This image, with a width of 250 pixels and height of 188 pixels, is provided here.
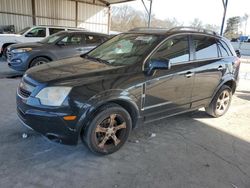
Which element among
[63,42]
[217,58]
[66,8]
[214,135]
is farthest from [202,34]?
[66,8]

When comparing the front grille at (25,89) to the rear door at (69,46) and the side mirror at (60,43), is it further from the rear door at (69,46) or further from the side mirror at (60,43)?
the side mirror at (60,43)

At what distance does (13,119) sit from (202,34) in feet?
12.2

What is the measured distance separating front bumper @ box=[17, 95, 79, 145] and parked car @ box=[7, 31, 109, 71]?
5.10 meters

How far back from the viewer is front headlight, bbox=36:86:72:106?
2.80 meters

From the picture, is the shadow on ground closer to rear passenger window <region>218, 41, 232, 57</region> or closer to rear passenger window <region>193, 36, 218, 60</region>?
rear passenger window <region>193, 36, 218, 60</region>

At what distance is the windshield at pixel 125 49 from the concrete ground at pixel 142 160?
4.22ft

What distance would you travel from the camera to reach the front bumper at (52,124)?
2.82 m

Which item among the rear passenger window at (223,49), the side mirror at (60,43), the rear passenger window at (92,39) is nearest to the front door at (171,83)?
the rear passenger window at (223,49)

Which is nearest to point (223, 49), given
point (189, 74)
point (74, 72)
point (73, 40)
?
point (189, 74)

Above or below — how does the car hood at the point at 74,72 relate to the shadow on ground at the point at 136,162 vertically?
above

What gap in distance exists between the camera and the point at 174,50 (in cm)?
374

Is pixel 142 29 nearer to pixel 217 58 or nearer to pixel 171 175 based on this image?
pixel 217 58

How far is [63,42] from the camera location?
26.7 ft

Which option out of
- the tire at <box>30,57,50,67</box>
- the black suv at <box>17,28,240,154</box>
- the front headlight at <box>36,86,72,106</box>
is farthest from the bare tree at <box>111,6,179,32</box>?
the front headlight at <box>36,86,72,106</box>
